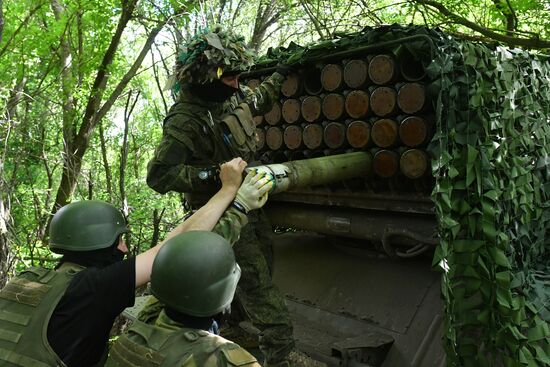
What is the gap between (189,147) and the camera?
3576 millimetres

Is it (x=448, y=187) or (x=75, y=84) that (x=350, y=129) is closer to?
(x=448, y=187)

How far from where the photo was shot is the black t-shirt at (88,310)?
2.27m

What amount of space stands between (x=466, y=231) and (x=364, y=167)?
1.08 m

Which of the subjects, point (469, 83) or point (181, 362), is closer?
point (181, 362)

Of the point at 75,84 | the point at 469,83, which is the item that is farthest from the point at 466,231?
the point at 75,84

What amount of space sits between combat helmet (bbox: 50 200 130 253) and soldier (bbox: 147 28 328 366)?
0.82 m

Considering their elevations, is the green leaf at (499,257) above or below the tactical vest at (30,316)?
below

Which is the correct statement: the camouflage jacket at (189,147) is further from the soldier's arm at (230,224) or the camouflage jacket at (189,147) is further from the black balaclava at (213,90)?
the soldier's arm at (230,224)

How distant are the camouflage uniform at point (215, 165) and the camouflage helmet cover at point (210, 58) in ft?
0.54

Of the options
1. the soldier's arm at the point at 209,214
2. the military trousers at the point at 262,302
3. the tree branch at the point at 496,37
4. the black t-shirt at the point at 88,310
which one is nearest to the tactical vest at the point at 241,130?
the military trousers at the point at 262,302

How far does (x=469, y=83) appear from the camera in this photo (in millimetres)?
3010

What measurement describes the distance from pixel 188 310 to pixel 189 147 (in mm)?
1757

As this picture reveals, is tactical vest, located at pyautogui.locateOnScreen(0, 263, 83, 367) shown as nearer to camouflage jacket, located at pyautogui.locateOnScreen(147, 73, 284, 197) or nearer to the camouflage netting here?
camouflage jacket, located at pyautogui.locateOnScreen(147, 73, 284, 197)

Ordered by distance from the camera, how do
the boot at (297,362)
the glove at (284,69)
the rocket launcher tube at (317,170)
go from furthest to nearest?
1. the glove at (284,69)
2. the boot at (297,362)
3. the rocket launcher tube at (317,170)
